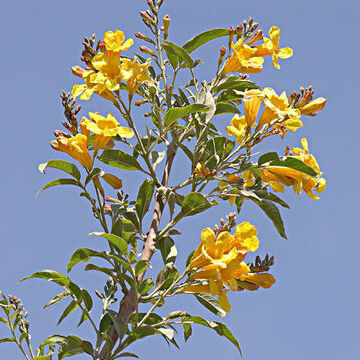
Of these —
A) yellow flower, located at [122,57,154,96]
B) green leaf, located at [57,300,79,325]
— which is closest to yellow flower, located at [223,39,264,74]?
yellow flower, located at [122,57,154,96]

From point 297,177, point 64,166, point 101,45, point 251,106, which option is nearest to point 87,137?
point 64,166

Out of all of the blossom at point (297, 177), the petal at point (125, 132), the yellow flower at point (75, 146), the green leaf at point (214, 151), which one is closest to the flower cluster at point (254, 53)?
the green leaf at point (214, 151)

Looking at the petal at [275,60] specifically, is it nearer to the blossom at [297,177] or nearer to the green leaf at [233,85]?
the green leaf at [233,85]

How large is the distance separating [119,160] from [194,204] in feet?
1.94

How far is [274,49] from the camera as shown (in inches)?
131

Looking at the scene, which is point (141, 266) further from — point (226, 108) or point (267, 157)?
point (226, 108)

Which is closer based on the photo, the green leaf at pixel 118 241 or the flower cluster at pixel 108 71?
the green leaf at pixel 118 241

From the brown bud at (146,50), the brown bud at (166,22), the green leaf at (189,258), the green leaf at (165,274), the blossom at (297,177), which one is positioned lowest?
the green leaf at (165,274)

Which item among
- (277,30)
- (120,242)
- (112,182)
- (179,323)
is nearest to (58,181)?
(112,182)

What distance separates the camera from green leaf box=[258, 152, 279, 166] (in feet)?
10.3

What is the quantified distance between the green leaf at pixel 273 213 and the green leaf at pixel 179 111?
2.11 feet

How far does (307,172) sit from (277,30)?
100 centimetres

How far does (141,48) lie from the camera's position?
3.50m

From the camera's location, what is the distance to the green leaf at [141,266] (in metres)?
2.78
